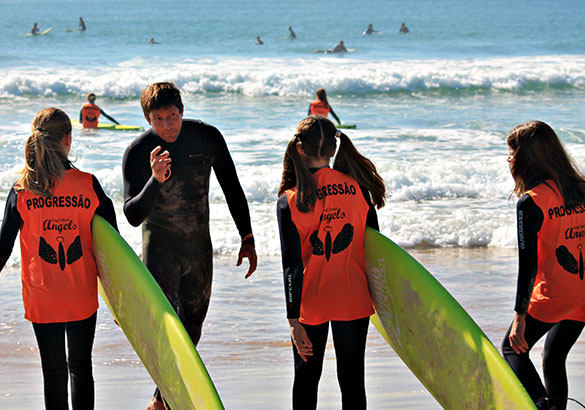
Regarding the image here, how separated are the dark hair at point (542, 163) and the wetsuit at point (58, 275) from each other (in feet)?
5.19

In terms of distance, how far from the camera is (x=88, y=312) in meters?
2.93

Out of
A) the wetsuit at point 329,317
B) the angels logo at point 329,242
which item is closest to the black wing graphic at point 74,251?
the wetsuit at point 329,317

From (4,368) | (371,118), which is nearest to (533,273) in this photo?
(4,368)

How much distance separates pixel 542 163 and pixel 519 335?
0.64m

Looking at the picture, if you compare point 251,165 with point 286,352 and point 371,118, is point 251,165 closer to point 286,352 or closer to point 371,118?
point 371,118

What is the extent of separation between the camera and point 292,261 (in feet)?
9.10

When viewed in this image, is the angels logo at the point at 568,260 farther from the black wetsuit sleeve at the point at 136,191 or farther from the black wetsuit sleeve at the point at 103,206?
Answer: the black wetsuit sleeve at the point at 103,206

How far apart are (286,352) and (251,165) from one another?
709cm

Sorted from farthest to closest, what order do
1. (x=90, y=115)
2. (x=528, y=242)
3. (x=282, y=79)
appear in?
(x=282, y=79) < (x=90, y=115) < (x=528, y=242)

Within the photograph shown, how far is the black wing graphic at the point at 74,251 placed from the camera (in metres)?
2.92

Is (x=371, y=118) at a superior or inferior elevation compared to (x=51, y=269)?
inferior

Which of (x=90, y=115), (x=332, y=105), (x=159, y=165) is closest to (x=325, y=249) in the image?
(x=159, y=165)

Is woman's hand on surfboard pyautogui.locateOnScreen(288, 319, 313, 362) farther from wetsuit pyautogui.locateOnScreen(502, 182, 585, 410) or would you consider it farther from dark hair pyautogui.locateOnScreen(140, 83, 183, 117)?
dark hair pyautogui.locateOnScreen(140, 83, 183, 117)

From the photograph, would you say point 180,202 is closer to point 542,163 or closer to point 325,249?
point 325,249
